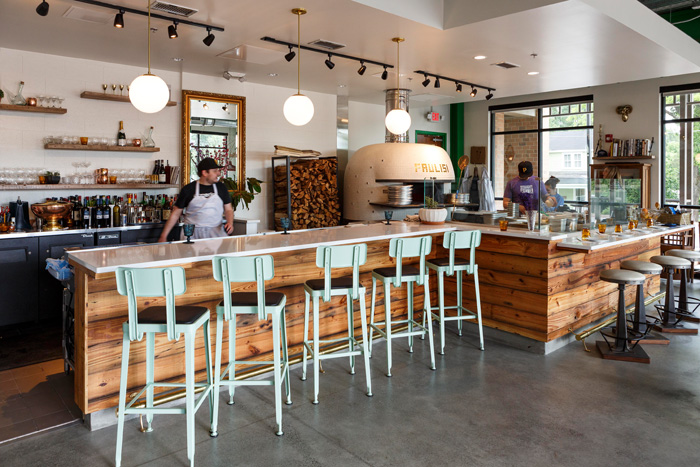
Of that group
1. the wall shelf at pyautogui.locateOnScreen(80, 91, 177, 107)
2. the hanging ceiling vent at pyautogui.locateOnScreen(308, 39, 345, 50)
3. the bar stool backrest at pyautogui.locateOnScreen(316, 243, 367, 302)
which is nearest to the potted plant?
the bar stool backrest at pyautogui.locateOnScreen(316, 243, 367, 302)

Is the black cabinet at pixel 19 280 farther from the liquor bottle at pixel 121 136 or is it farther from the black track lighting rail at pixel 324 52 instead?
the black track lighting rail at pixel 324 52

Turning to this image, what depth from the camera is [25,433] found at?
9.45 feet

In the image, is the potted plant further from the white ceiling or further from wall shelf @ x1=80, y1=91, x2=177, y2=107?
wall shelf @ x1=80, y1=91, x2=177, y2=107

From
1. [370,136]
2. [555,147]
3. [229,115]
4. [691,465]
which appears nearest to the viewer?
[691,465]

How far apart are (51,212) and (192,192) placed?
5.06ft

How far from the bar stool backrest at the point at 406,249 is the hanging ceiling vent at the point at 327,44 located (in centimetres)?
239

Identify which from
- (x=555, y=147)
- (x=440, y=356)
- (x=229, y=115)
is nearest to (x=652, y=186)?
(x=555, y=147)

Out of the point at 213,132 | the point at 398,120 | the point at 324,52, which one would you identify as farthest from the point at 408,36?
the point at 213,132

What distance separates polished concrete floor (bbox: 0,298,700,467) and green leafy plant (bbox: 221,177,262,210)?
10.7 feet

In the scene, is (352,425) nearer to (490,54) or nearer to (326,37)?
(326,37)

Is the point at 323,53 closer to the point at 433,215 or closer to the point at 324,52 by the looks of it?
the point at 324,52

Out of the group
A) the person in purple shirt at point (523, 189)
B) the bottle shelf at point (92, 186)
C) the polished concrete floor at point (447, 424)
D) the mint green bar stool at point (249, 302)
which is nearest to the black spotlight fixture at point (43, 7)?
the bottle shelf at point (92, 186)

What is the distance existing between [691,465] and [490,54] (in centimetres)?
431

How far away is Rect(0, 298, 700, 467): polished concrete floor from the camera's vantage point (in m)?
2.65
